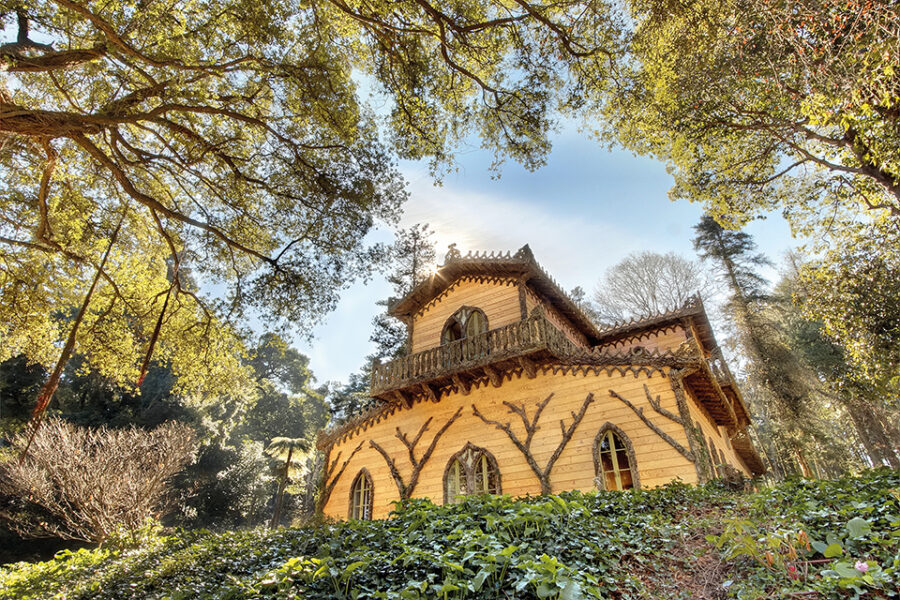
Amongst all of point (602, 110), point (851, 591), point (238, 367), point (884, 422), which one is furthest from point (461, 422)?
point (884, 422)

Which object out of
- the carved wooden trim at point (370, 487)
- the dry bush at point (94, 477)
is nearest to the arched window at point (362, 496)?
the carved wooden trim at point (370, 487)

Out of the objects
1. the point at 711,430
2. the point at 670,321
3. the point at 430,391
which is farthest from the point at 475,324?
the point at 711,430

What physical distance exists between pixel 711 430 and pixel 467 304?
8320 millimetres

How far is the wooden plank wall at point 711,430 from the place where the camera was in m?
11.5

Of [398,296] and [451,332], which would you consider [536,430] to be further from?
[398,296]

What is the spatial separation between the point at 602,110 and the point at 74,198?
460 inches

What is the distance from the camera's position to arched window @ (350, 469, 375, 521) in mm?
13484

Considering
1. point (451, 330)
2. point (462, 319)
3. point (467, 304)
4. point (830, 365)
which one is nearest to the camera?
point (462, 319)

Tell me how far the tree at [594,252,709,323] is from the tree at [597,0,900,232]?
1517 cm

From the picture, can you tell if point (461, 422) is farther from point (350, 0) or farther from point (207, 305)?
point (350, 0)

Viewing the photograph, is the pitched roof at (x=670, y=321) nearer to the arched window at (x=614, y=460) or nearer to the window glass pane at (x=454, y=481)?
the arched window at (x=614, y=460)

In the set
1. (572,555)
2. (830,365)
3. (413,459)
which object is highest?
(830,365)

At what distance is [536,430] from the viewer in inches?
457

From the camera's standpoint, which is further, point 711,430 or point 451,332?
point 451,332
